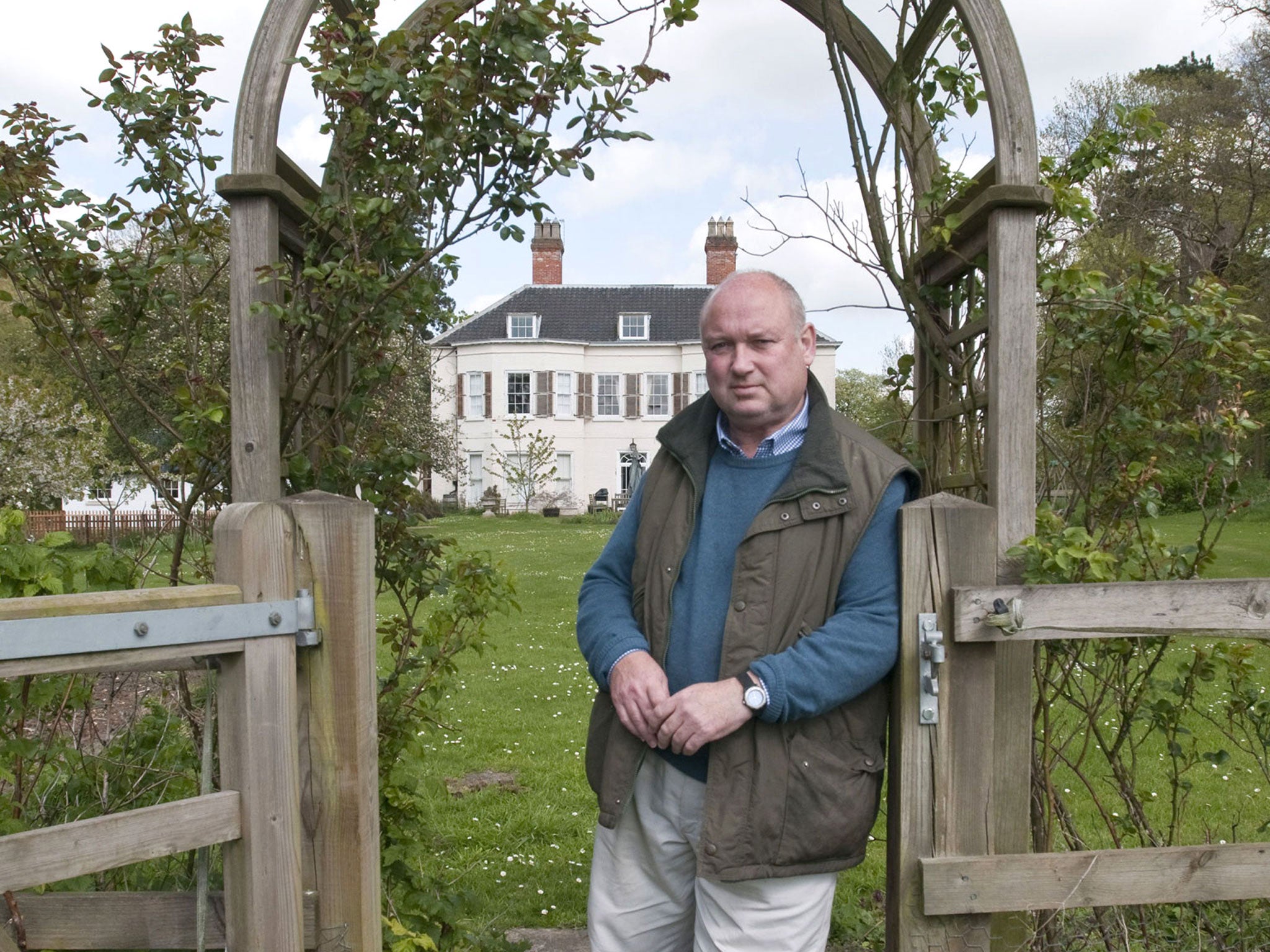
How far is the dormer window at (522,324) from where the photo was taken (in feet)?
132

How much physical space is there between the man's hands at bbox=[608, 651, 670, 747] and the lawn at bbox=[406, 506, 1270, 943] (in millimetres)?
1058

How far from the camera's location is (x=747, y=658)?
2.27 m

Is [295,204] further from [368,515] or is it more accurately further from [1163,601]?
[1163,601]

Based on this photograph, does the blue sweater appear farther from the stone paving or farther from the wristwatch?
the stone paving

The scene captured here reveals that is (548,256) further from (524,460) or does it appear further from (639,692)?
(639,692)

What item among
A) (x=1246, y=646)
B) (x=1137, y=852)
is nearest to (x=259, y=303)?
(x=1137, y=852)

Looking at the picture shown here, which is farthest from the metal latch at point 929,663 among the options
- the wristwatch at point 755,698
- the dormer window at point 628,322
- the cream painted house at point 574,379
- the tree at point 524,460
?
the dormer window at point 628,322

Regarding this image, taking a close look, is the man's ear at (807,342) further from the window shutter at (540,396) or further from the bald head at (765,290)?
the window shutter at (540,396)

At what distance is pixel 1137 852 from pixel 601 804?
3.91 ft

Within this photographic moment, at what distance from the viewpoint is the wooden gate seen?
1815 mm

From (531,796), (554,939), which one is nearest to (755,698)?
(554,939)

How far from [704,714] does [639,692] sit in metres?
0.16

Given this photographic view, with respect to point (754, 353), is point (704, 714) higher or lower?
lower

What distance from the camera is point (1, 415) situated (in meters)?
17.1
